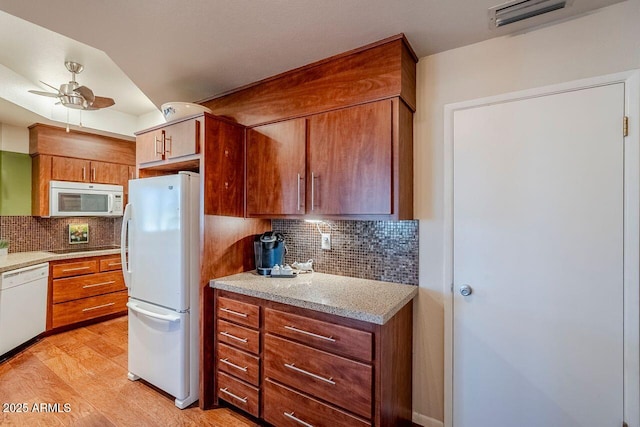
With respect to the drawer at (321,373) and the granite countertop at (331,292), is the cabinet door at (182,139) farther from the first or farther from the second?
the drawer at (321,373)

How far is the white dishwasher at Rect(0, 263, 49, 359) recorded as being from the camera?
2.73 meters

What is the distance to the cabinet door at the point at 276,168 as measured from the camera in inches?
80.6

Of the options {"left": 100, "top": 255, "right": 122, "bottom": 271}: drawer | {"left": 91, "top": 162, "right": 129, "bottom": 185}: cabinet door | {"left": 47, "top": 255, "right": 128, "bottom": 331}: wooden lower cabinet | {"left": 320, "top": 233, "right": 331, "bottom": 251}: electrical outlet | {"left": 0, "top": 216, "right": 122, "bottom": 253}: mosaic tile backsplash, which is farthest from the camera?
{"left": 91, "top": 162, "right": 129, "bottom": 185}: cabinet door

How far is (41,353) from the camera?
288 centimetres

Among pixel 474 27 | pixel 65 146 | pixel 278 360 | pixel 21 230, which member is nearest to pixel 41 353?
pixel 21 230

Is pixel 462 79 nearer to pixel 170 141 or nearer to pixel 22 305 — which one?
pixel 170 141

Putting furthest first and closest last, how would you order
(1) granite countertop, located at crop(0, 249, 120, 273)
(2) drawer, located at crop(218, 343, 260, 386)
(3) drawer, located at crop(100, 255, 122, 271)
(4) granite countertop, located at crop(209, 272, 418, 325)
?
(3) drawer, located at crop(100, 255, 122, 271) < (1) granite countertop, located at crop(0, 249, 120, 273) < (2) drawer, located at crop(218, 343, 260, 386) < (4) granite countertop, located at crop(209, 272, 418, 325)

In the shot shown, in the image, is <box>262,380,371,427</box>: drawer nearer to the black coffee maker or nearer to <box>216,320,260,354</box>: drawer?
<box>216,320,260,354</box>: drawer

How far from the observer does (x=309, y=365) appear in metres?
1.61

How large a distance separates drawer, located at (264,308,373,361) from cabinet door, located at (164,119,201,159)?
128 cm

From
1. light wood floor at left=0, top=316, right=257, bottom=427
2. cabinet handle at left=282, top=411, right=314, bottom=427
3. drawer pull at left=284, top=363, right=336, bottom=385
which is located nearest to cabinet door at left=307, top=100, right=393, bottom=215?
drawer pull at left=284, top=363, right=336, bottom=385

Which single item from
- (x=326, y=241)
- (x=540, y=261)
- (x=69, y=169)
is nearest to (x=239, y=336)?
(x=326, y=241)

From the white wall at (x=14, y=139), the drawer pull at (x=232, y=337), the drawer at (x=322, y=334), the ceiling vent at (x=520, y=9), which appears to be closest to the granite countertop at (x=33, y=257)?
the white wall at (x=14, y=139)

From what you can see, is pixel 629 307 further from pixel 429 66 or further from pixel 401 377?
pixel 429 66
